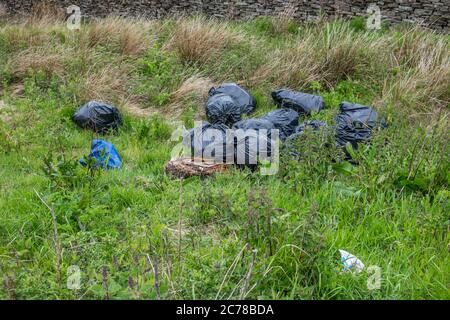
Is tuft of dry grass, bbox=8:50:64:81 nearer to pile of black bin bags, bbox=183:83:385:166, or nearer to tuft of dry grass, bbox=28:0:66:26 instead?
pile of black bin bags, bbox=183:83:385:166

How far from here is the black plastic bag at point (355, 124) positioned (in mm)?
4738

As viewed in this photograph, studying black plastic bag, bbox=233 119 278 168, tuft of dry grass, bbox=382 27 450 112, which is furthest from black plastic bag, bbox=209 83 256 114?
tuft of dry grass, bbox=382 27 450 112

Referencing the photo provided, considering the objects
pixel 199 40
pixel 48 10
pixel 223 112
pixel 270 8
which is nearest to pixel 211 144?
pixel 223 112

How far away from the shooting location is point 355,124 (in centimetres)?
486

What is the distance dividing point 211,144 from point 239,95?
1.65 m

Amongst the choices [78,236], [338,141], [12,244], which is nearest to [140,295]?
[78,236]

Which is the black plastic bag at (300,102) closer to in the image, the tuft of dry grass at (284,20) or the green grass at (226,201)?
the green grass at (226,201)

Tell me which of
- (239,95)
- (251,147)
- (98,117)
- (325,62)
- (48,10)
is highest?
(325,62)

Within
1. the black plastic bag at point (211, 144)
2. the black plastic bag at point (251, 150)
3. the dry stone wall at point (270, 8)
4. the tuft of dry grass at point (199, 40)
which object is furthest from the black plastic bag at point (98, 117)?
the dry stone wall at point (270, 8)

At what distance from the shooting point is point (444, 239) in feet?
10.5

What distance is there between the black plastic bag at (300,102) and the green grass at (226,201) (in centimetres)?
18

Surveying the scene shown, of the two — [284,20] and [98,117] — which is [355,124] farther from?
[284,20]

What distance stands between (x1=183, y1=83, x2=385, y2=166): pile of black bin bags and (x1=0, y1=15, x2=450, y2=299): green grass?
0.23 metres

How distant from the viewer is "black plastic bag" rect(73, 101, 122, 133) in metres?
5.49
